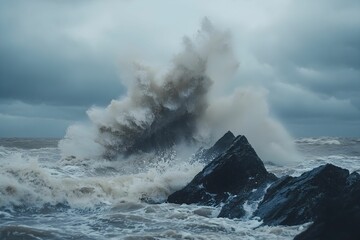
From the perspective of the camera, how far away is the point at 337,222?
6617 millimetres

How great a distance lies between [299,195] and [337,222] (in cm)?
472

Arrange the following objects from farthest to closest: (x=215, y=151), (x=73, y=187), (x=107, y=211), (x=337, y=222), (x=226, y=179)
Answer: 1. (x=215, y=151)
2. (x=73, y=187)
3. (x=226, y=179)
4. (x=107, y=211)
5. (x=337, y=222)

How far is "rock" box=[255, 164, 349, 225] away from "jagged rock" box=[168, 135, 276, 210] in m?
1.60

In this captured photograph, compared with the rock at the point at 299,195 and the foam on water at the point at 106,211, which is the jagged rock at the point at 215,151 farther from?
the rock at the point at 299,195

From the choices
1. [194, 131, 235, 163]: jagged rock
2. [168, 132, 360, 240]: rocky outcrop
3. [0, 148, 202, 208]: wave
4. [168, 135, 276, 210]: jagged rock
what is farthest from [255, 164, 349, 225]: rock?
[194, 131, 235, 163]: jagged rock

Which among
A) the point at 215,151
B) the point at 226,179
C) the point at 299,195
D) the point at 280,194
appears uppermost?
the point at 215,151

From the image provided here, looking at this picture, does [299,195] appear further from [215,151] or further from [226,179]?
[215,151]

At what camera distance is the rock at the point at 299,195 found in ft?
34.9

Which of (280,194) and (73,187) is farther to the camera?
(73,187)

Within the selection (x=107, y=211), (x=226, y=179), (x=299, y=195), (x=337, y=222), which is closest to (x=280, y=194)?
(x=299, y=195)

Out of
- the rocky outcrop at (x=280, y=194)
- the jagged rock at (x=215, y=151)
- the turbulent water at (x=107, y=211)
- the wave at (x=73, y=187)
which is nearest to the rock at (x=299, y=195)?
the rocky outcrop at (x=280, y=194)

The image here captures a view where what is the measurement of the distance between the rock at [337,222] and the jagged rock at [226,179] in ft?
22.2

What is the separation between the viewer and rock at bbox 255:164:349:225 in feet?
34.9

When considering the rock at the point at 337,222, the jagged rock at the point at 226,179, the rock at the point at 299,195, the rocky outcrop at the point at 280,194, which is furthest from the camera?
the jagged rock at the point at 226,179
